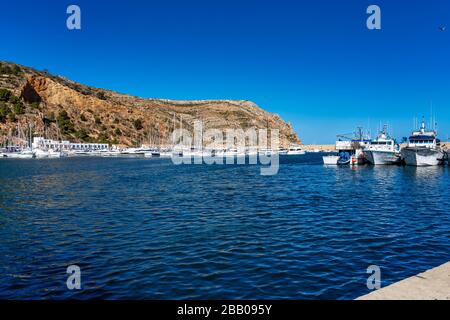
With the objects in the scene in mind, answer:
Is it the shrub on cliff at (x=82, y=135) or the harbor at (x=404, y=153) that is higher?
the shrub on cliff at (x=82, y=135)

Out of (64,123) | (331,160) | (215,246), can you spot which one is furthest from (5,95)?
(215,246)

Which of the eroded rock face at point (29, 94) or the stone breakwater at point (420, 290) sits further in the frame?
the eroded rock face at point (29, 94)

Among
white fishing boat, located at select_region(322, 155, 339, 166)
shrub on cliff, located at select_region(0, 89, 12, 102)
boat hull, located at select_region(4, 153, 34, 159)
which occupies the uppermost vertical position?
shrub on cliff, located at select_region(0, 89, 12, 102)

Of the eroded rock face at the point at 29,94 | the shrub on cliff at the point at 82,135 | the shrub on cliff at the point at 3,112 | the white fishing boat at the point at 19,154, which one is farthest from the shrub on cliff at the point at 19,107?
the white fishing boat at the point at 19,154

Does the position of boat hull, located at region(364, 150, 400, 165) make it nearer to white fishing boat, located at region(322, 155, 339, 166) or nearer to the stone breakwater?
white fishing boat, located at region(322, 155, 339, 166)

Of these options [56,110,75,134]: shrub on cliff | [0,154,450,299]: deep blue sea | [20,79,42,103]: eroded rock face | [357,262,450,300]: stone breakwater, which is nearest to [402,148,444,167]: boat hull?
[0,154,450,299]: deep blue sea

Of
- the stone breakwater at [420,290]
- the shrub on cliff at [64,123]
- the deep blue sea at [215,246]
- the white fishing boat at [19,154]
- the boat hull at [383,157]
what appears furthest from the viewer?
the shrub on cliff at [64,123]

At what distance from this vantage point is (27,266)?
14.0m

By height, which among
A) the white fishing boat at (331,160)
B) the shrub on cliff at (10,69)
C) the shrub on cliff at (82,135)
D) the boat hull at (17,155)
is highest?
the shrub on cliff at (10,69)

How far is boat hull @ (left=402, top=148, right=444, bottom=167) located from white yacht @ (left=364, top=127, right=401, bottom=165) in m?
4.09

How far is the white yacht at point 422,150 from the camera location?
73188 millimetres

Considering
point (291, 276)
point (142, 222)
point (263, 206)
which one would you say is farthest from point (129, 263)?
point (263, 206)

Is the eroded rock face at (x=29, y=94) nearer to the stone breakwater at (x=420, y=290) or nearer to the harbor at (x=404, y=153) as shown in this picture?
the harbor at (x=404, y=153)

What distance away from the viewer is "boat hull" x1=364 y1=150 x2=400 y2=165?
78.8 metres
